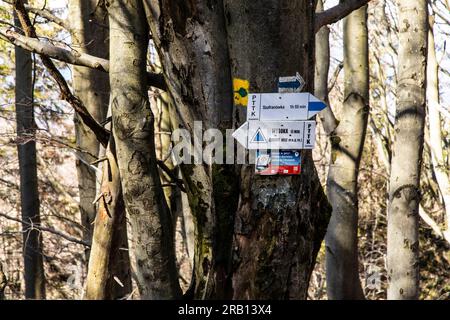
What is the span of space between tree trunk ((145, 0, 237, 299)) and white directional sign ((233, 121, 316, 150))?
186 mm

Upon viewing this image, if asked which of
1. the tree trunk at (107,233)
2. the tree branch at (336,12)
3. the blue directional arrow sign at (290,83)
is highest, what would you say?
the tree branch at (336,12)

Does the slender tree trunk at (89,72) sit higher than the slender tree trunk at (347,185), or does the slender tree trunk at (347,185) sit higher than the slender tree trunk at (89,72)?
the slender tree trunk at (89,72)

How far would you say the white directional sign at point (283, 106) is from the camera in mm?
3025

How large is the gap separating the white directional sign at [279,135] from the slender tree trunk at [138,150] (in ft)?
2.94

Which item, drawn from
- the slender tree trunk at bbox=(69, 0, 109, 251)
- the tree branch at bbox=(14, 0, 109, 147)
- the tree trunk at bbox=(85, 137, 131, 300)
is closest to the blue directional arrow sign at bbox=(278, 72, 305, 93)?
the tree trunk at bbox=(85, 137, 131, 300)

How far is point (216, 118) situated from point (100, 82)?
10.4 feet

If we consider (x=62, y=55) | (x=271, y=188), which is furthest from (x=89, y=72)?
(x=271, y=188)

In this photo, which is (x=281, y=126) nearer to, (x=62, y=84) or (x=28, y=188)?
(x=62, y=84)

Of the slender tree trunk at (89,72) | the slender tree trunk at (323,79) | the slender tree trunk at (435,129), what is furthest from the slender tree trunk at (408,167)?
the slender tree trunk at (89,72)

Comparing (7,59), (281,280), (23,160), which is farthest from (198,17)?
(7,59)

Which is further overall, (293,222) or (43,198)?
(43,198)

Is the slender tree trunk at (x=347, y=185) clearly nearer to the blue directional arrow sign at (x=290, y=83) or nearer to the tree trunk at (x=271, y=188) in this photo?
the tree trunk at (x=271, y=188)

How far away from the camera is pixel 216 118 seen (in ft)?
10.5
